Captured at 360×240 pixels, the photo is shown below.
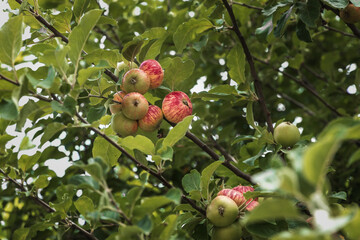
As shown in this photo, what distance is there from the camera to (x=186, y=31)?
81.7 inches

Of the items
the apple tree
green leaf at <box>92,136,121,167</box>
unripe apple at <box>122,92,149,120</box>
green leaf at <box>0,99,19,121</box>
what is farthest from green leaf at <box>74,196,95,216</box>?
green leaf at <box>0,99,19,121</box>

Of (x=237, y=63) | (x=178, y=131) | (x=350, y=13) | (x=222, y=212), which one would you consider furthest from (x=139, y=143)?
(x=350, y=13)

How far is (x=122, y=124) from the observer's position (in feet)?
5.21

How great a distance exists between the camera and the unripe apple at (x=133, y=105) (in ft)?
5.00

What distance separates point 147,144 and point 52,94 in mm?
359

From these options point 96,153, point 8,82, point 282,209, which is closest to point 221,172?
point 96,153

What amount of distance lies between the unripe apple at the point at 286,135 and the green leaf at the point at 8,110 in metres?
1.09

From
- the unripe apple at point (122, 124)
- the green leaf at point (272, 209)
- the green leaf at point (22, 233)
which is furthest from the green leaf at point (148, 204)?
the green leaf at point (22, 233)

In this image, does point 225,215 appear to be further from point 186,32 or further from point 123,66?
point 186,32

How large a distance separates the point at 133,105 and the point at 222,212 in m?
0.51

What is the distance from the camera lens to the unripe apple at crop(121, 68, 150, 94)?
1.57 m

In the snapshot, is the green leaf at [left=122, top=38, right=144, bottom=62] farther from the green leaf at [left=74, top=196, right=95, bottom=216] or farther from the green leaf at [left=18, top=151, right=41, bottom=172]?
the green leaf at [left=18, top=151, right=41, bottom=172]

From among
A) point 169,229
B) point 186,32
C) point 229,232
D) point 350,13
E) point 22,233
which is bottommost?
point 22,233

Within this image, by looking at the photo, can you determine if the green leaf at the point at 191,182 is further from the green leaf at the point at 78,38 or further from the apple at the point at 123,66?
the green leaf at the point at 78,38
